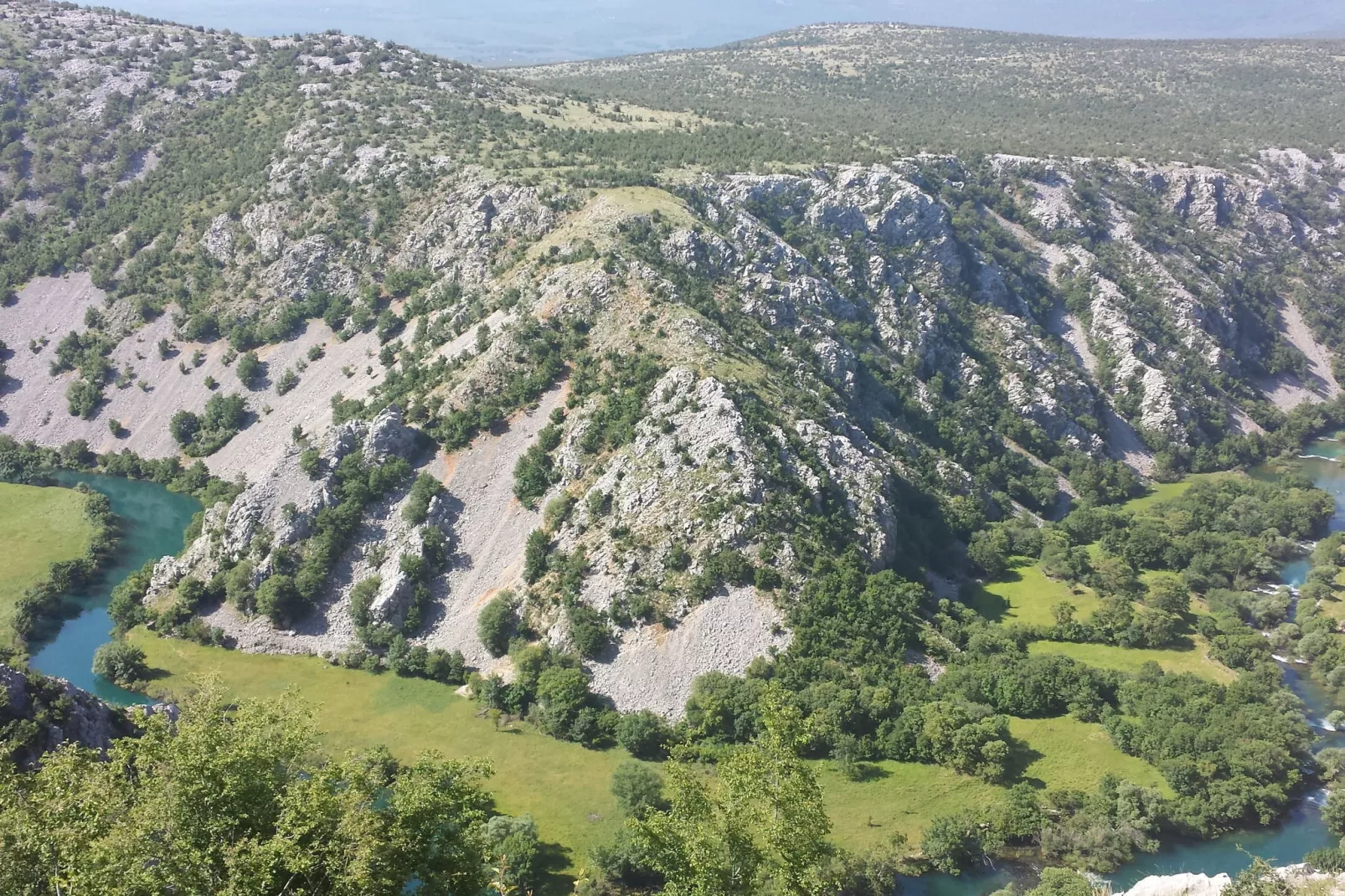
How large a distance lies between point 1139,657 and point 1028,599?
551 inches

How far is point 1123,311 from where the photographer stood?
14675 cm

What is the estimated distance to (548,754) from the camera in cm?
7106

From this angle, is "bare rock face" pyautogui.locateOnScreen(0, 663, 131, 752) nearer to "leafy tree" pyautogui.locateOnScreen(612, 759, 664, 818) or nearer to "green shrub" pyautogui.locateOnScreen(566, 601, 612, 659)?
"leafy tree" pyautogui.locateOnScreen(612, 759, 664, 818)

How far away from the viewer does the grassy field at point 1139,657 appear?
3292 inches

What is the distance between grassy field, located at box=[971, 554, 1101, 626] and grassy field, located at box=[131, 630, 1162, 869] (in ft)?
65.7

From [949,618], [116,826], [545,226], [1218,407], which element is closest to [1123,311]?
[1218,407]

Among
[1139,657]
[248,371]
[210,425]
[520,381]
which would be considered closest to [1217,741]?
[1139,657]

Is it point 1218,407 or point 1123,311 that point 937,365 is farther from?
point 1218,407

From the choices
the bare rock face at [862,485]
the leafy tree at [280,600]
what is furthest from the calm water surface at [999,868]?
the bare rock face at [862,485]

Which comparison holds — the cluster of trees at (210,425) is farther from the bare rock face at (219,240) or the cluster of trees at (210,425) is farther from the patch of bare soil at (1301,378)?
the patch of bare soil at (1301,378)

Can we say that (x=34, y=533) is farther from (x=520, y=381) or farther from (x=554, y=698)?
(x=554, y=698)

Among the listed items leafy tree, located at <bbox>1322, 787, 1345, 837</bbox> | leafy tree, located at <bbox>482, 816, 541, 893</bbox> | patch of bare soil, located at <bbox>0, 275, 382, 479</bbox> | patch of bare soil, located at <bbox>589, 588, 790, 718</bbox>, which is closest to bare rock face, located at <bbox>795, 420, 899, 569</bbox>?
patch of bare soil, located at <bbox>589, 588, 790, 718</bbox>

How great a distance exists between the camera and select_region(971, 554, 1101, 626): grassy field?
308ft

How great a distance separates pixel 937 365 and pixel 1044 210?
186 ft
